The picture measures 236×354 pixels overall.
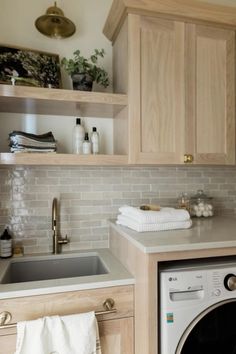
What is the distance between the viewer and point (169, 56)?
4.85 feet

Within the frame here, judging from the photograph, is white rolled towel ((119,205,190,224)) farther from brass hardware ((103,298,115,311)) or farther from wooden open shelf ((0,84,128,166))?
brass hardware ((103,298,115,311))

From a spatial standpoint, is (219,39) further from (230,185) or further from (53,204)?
(53,204)

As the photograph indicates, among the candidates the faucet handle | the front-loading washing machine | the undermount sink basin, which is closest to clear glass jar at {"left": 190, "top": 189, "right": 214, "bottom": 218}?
the front-loading washing machine

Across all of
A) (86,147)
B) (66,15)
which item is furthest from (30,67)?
(86,147)

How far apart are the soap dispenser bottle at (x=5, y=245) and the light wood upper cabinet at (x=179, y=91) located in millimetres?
855

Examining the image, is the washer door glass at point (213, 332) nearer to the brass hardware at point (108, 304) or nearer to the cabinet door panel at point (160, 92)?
the brass hardware at point (108, 304)

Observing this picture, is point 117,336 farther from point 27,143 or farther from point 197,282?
point 27,143

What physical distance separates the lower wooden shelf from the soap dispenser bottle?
49 cm

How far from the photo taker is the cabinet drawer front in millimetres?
1113

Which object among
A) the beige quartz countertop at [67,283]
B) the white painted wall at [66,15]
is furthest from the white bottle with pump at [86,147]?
the beige quartz countertop at [67,283]

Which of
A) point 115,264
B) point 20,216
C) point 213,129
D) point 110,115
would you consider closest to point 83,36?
point 110,115

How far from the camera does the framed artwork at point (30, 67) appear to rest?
1.51 metres

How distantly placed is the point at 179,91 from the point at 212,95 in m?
0.22

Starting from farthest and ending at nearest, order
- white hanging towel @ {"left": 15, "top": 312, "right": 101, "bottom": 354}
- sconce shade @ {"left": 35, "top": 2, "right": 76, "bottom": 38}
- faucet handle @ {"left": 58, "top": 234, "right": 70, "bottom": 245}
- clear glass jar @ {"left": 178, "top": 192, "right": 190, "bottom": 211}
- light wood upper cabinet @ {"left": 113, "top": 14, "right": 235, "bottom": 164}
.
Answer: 1. clear glass jar @ {"left": 178, "top": 192, "right": 190, "bottom": 211}
2. faucet handle @ {"left": 58, "top": 234, "right": 70, "bottom": 245}
3. sconce shade @ {"left": 35, "top": 2, "right": 76, "bottom": 38}
4. light wood upper cabinet @ {"left": 113, "top": 14, "right": 235, "bottom": 164}
5. white hanging towel @ {"left": 15, "top": 312, "right": 101, "bottom": 354}
